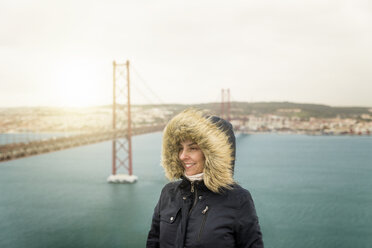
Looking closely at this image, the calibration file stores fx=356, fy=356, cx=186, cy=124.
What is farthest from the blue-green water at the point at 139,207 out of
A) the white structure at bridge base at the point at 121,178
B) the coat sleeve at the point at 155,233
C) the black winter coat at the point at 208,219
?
the black winter coat at the point at 208,219

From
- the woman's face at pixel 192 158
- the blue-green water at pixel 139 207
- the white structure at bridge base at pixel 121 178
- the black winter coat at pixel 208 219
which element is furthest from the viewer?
the white structure at bridge base at pixel 121 178

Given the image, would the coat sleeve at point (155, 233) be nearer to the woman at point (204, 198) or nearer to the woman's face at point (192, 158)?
the woman at point (204, 198)

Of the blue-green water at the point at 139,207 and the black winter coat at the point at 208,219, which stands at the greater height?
the black winter coat at the point at 208,219

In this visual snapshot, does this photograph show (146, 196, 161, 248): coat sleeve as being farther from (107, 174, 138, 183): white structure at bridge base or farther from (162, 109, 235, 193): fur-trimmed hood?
(107, 174, 138, 183): white structure at bridge base

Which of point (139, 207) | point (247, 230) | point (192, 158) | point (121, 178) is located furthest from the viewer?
point (121, 178)

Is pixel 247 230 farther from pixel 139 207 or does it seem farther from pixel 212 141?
pixel 139 207

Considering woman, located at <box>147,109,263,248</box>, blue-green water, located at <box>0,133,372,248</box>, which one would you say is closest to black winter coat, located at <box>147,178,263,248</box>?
woman, located at <box>147,109,263,248</box>

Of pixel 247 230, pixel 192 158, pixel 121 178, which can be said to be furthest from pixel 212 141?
pixel 121 178
